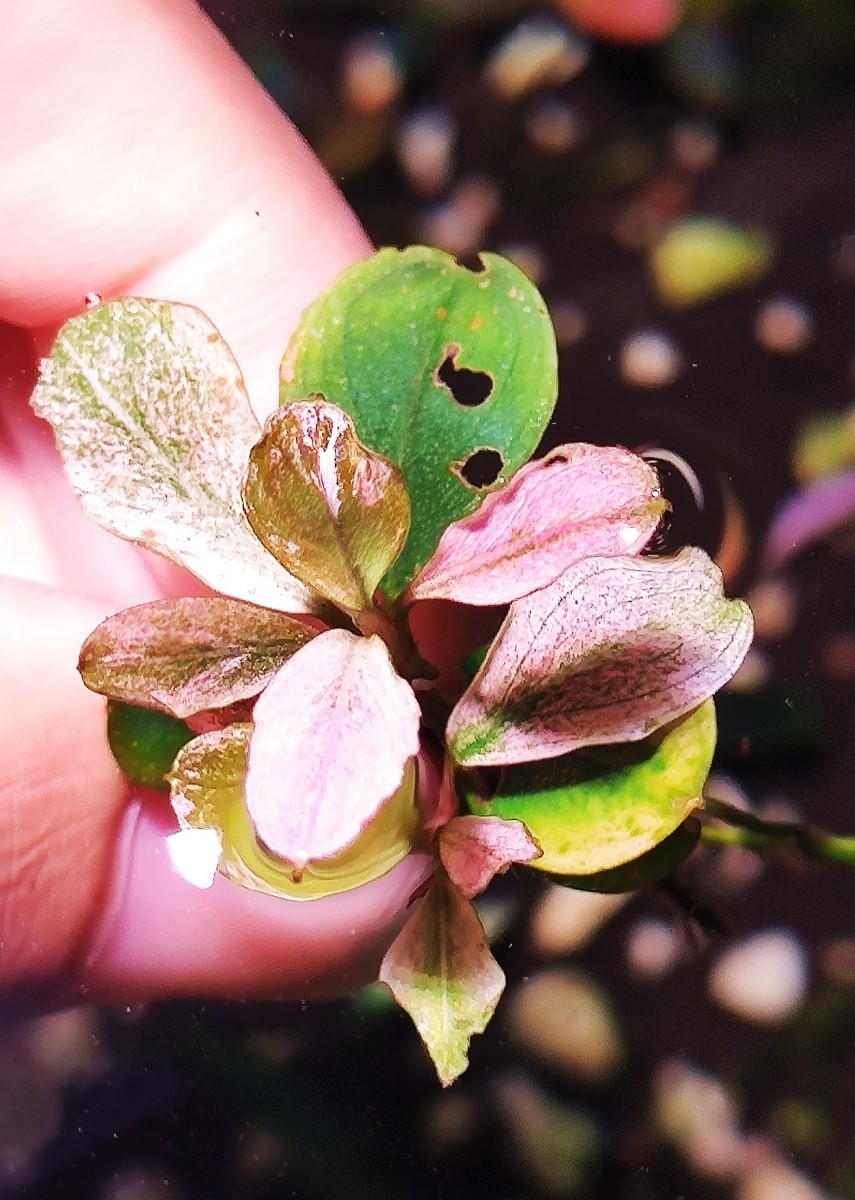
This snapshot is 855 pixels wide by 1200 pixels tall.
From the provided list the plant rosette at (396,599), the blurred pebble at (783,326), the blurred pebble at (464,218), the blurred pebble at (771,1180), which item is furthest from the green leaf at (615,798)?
the blurred pebble at (464,218)

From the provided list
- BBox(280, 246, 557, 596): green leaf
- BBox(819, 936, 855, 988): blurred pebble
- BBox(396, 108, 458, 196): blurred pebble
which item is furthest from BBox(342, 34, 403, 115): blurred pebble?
BBox(819, 936, 855, 988): blurred pebble

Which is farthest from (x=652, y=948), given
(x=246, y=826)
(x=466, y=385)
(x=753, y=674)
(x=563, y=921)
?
(x=466, y=385)

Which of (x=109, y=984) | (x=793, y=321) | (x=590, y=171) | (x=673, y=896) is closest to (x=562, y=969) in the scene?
(x=673, y=896)

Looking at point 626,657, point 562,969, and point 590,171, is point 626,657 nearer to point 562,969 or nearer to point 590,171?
point 562,969

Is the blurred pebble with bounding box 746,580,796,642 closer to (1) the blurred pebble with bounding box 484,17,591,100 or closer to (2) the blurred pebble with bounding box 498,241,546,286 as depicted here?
(2) the blurred pebble with bounding box 498,241,546,286

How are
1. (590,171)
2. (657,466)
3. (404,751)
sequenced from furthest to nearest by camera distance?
(590,171) → (657,466) → (404,751)

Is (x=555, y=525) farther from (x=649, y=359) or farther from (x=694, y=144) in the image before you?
(x=694, y=144)

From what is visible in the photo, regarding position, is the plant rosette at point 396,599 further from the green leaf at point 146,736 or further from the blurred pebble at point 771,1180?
the blurred pebble at point 771,1180
